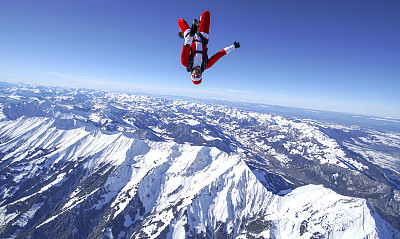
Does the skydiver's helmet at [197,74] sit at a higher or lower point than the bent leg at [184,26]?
lower

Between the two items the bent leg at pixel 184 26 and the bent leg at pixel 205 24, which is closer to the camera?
the bent leg at pixel 205 24

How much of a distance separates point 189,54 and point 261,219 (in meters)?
178

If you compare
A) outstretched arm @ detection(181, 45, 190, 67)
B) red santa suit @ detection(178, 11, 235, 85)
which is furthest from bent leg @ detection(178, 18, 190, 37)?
outstretched arm @ detection(181, 45, 190, 67)

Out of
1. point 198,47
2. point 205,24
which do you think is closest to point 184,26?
point 205,24

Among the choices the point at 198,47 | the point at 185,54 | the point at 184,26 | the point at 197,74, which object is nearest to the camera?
the point at 197,74

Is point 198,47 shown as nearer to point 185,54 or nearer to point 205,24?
point 185,54

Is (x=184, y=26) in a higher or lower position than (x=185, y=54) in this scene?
higher

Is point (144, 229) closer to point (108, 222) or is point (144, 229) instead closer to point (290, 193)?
point (108, 222)

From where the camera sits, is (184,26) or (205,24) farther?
(184,26)

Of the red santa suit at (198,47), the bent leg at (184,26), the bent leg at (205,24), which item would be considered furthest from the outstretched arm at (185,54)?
the bent leg at (205,24)

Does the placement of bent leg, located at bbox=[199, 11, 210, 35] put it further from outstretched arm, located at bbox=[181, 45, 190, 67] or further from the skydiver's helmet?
the skydiver's helmet

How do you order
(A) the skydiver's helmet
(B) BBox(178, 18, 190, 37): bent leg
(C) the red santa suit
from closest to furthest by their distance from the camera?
(A) the skydiver's helmet
(C) the red santa suit
(B) BBox(178, 18, 190, 37): bent leg

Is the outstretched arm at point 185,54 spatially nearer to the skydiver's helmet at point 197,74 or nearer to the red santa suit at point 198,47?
the red santa suit at point 198,47

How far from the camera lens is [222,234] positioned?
15162 centimetres
